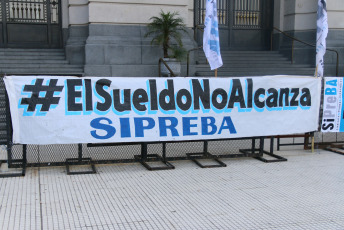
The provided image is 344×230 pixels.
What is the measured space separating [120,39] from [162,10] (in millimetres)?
1612

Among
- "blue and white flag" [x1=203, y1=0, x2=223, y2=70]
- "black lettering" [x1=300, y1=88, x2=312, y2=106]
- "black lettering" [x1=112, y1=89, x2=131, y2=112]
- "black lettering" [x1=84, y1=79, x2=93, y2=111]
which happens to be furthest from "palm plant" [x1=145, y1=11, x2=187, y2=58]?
"black lettering" [x1=84, y1=79, x2=93, y2=111]

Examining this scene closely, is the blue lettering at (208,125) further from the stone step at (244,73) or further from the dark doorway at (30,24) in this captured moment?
the dark doorway at (30,24)

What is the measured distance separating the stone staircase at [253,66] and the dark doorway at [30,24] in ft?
16.5

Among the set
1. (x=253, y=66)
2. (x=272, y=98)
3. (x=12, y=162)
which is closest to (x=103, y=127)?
(x=12, y=162)

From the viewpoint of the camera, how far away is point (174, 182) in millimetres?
6105

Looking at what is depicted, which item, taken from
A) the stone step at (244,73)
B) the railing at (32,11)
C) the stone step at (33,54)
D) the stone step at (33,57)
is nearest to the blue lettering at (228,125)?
the stone step at (244,73)

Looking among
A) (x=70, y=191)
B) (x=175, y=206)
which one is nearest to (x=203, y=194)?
(x=175, y=206)

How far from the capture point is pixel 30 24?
13172 millimetres

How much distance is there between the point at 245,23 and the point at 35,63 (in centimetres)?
829

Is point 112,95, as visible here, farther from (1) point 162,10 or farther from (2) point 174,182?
(1) point 162,10

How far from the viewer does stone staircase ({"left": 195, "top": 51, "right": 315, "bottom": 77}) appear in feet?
43.0

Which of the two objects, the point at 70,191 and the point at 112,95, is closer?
the point at 70,191

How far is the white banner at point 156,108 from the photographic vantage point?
20.6 ft

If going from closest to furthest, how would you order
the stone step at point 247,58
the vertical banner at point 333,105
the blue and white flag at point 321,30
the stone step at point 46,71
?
the vertical banner at point 333,105 < the blue and white flag at point 321,30 < the stone step at point 46,71 < the stone step at point 247,58
